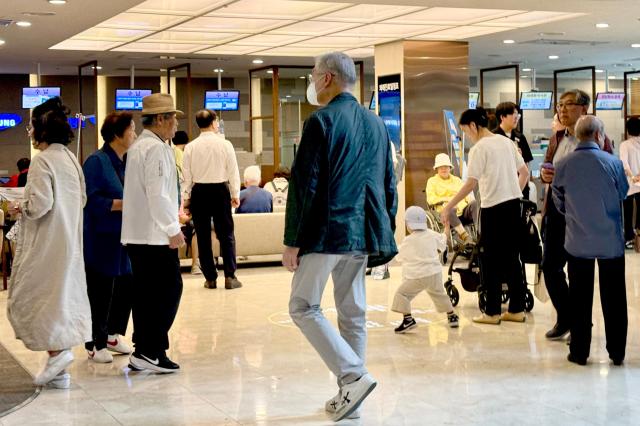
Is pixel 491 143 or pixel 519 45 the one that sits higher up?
pixel 519 45

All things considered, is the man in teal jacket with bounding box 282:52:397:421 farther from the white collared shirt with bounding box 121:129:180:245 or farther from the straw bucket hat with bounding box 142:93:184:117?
the straw bucket hat with bounding box 142:93:184:117

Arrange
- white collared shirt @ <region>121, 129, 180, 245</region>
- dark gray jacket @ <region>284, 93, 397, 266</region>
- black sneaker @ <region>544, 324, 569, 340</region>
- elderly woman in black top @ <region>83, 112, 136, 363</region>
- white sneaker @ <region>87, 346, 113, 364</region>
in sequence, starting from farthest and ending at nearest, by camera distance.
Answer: black sneaker @ <region>544, 324, 569, 340</region>, white sneaker @ <region>87, 346, 113, 364</region>, elderly woman in black top @ <region>83, 112, 136, 363</region>, white collared shirt @ <region>121, 129, 180, 245</region>, dark gray jacket @ <region>284, 93, 397, 266</region>

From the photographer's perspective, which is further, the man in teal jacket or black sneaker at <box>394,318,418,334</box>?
black sneaker at <box>394,318,418,334</box>

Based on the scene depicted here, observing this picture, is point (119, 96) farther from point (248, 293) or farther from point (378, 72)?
point (248, 293)

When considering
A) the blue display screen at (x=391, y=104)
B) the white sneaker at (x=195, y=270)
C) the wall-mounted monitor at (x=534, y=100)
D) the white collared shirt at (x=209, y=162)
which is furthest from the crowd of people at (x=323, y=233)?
the wall-mounted monitor at (x=534, y=100)

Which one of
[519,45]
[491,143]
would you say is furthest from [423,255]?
[519,45]

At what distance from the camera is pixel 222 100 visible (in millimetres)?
21688

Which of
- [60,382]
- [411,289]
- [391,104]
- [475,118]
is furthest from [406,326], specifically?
[391,104]

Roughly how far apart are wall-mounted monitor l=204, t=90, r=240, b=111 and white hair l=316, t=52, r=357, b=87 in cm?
1709

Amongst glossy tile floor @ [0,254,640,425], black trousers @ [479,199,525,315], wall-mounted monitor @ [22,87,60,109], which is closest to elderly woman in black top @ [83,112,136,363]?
glossy tile floor @ [0,254,640,425]

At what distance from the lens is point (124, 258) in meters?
6.16

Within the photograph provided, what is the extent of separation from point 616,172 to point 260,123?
15.5 meters

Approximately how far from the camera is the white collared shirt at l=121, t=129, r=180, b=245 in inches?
216

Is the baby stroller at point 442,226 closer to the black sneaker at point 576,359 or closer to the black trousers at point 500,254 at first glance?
the black trousers at point 500,254
